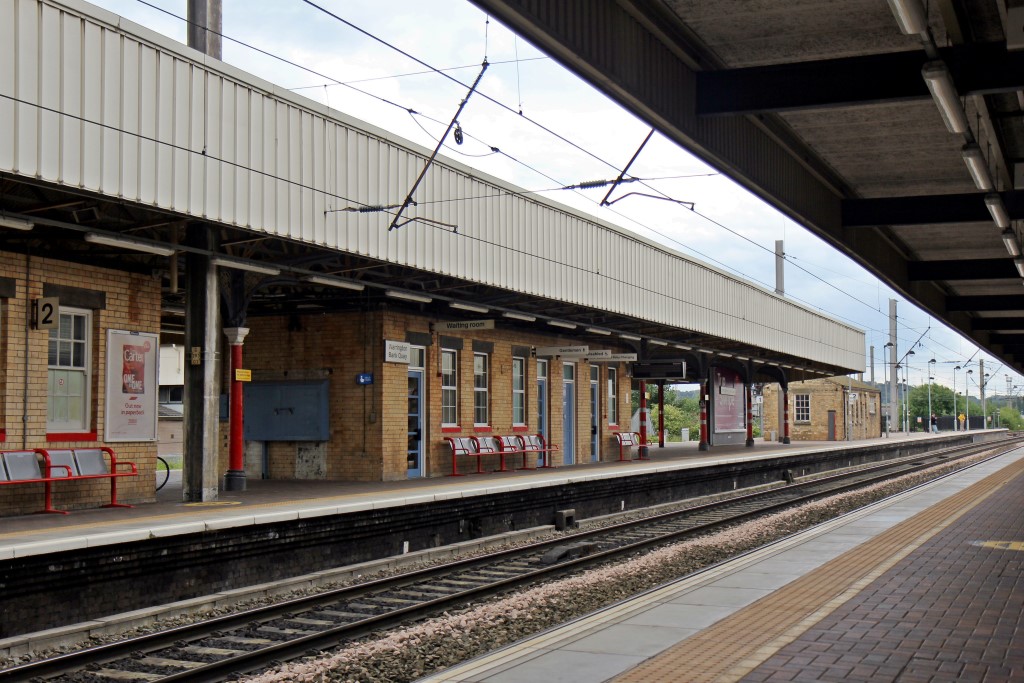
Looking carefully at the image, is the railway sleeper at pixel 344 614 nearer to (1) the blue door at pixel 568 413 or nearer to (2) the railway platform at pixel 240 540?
(2) the railway platform at pixel 240 540

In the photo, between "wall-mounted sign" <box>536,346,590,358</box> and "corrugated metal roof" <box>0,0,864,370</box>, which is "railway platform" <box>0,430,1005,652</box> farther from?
"wall-mounted sign" <box>536,346,590,358</box>

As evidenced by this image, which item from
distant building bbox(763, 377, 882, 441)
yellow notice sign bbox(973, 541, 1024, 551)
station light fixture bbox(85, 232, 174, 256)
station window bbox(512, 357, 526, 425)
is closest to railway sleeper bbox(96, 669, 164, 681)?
station light fixture bbox(85, 232, 174, 256)

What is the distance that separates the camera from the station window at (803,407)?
182 feet

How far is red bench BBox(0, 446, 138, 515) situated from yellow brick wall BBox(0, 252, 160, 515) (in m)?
0.18

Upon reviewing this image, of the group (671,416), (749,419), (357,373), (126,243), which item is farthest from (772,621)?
(671,416)

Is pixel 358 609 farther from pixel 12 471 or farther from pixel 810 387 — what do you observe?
pixel 810 387

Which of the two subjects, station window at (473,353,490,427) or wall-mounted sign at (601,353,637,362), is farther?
wall-mounted sign at (601,353,637,362)

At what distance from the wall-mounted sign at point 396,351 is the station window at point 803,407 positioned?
39.9 m

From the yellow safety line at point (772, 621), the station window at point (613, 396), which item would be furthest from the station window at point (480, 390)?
the yellow safety line at point (772, 621)

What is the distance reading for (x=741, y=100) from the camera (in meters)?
9.13

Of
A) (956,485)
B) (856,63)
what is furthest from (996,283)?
(856,63)

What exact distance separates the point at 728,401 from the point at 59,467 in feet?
104

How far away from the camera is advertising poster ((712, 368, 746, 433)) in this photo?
39188mm

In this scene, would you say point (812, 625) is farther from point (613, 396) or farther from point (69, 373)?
point (613, 396)
